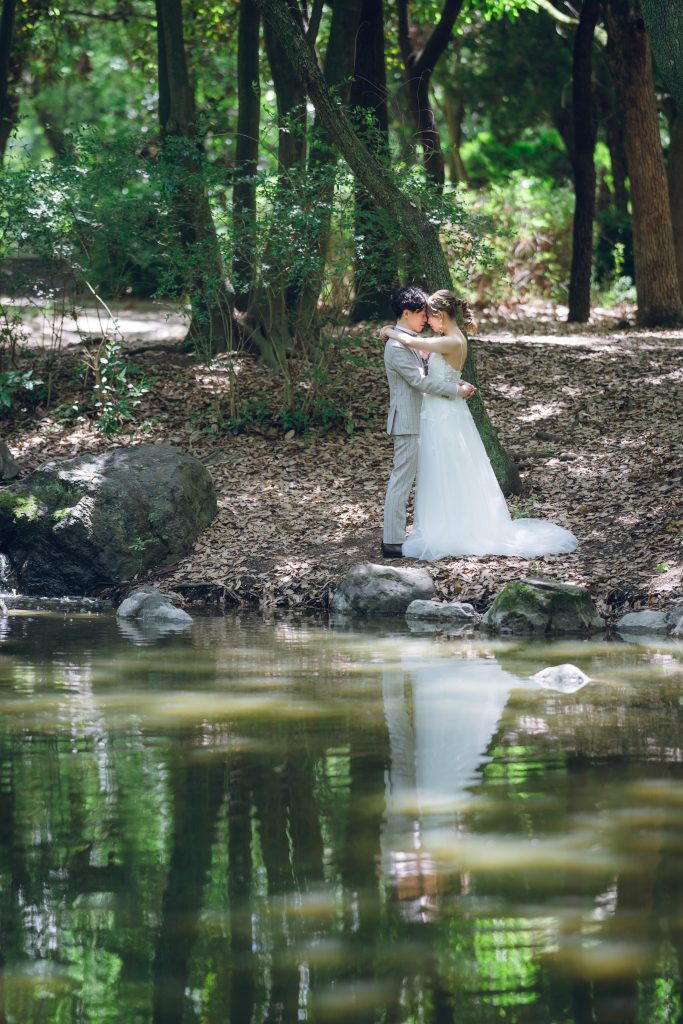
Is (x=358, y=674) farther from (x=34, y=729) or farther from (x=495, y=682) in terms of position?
(x=34, y=729)

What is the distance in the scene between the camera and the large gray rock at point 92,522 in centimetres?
1125

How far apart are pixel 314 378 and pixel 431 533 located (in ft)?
13.2

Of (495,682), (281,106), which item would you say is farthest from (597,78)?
(495,682)

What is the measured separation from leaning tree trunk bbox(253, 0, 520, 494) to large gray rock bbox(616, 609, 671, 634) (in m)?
3.15

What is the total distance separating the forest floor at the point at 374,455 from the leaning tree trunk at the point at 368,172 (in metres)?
1.56

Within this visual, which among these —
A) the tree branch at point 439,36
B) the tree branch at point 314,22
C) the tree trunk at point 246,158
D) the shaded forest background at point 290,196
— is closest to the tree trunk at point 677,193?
the shaded forest background at point 290,196

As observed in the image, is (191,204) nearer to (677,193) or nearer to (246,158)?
(246,158)

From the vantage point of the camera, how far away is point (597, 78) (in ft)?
92.2

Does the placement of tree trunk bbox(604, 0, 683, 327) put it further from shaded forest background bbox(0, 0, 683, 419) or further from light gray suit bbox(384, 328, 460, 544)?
light gray suit bbox(384, 328, 460, 544)

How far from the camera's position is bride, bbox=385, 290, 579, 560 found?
10.5m

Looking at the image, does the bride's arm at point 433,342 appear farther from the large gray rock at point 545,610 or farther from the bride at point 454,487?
the large gray rock at point 545,610

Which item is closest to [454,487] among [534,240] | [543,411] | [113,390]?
[543,411]

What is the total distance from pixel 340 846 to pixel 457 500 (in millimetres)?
6565

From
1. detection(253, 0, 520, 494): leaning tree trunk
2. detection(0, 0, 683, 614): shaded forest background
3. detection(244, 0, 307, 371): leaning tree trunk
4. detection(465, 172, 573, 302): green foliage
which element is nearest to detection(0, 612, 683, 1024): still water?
detection(0, 0, 683, 614): shaded forest background
